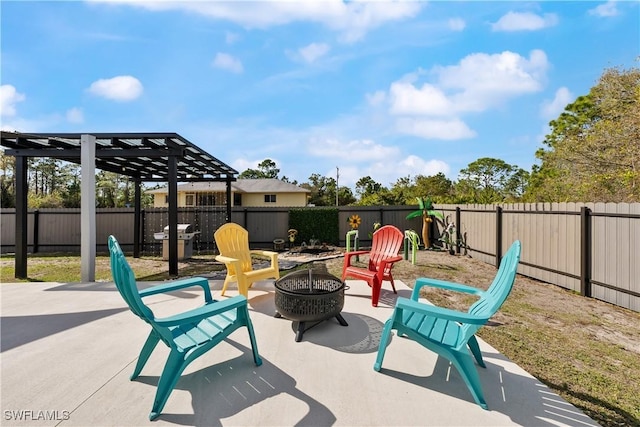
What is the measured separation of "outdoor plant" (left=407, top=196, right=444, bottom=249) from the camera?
387 inches

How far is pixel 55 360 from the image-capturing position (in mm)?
2385

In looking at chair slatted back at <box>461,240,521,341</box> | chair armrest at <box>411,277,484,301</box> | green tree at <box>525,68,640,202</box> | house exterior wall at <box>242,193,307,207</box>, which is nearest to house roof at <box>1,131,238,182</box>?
chair armrest at <box>411,277,484,301</box>

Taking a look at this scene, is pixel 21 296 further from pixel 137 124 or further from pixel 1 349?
pixel 137 124

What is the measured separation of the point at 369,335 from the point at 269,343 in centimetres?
97

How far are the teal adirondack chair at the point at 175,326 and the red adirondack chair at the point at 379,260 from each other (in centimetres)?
191

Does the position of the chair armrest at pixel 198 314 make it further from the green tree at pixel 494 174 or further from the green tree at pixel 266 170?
the green tree at pixel 266 170

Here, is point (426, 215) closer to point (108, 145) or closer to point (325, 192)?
point (108, 145)

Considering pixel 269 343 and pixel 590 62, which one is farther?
pixel 590 62

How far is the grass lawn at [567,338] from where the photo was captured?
6.43 ft

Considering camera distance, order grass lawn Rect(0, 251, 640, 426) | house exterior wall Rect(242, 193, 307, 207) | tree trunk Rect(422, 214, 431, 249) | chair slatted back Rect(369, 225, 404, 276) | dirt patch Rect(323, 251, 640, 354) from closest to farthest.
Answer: grass lawn Rect(0, 251, 640, 426), dirt patch Rect(323, 251, 640, 354), chair slatted back Rect(369, 225, 404, 276), tree trunk Rect(422, 214, 431, 249), house exterior wall Rect(242, 193, 307, 207)

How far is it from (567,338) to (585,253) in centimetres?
232

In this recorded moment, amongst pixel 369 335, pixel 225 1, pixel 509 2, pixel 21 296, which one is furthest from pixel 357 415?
pixel 509 2

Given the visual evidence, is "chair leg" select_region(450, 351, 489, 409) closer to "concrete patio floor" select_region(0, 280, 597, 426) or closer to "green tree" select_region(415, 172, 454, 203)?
"concrete patio floor" select_region(0, 280, 597, 426)

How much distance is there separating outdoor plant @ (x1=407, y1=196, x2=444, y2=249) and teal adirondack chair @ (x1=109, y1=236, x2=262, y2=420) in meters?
8.59
